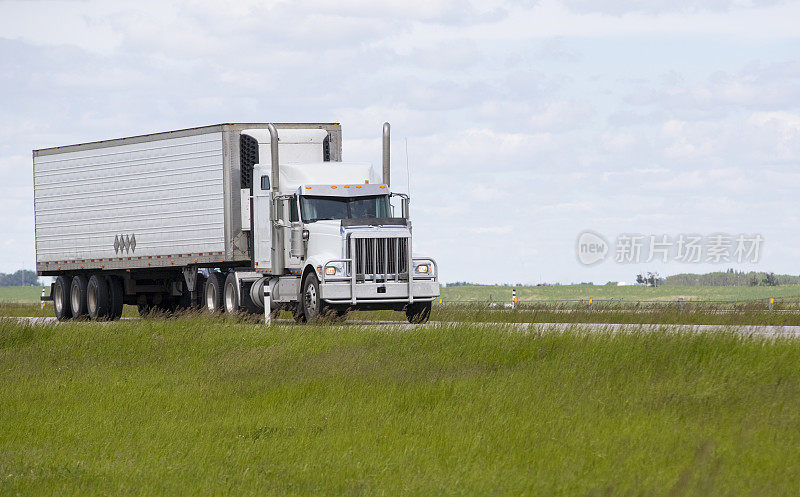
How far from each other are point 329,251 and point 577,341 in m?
9.37

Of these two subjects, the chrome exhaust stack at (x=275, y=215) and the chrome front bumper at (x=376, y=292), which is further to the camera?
the chrome exhaust stack at (x=275, y=215)

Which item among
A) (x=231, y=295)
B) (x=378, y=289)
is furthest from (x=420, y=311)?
(x=231, y=295)

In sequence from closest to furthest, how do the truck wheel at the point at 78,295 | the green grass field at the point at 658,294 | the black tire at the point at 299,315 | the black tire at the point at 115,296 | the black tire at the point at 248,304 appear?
the black tire at the point at 299,315, the black tire at the point at 248,304, the black tire at the point at 115,296, the truck wheel at the point at 78,295, the green grass field at the point at 658,294

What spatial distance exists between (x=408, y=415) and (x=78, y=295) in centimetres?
2298

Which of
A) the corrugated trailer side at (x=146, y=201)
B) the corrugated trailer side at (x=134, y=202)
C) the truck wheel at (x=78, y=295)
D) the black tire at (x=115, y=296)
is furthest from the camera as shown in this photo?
the truck wheel at (x=78, y=295)

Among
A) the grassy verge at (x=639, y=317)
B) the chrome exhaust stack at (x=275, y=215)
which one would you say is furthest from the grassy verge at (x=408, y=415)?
the chrome exhaust stack at (x=275, y=215)

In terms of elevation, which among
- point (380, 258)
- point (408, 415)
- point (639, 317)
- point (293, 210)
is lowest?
point (408, 415)

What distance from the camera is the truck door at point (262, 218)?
25.5 metres

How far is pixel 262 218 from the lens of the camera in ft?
84.3

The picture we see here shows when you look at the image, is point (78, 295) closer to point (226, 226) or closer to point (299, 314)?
point (226, 226)

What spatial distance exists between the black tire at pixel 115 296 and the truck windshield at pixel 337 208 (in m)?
8.84

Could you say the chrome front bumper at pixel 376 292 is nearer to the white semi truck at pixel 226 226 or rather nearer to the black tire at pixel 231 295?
the white semi truck at pixel 226 226

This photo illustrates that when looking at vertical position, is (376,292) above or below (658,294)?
above

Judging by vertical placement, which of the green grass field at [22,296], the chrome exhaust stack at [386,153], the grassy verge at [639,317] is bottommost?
the green grass field at [22,296]
